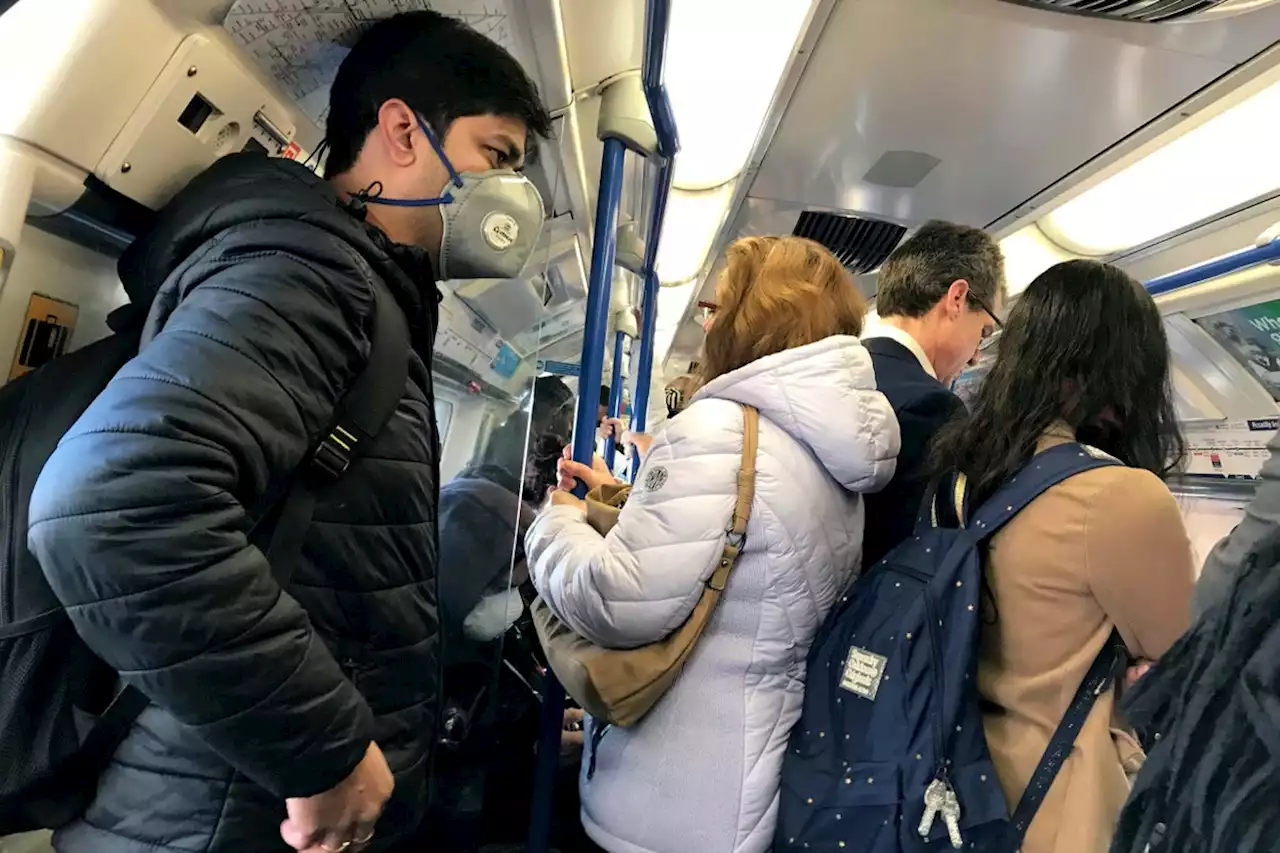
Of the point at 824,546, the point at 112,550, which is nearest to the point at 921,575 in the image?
the point at 824,546

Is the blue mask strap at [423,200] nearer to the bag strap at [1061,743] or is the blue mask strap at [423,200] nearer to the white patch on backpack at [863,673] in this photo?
the white patch on backpack at [863,673]

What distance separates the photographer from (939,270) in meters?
2.10

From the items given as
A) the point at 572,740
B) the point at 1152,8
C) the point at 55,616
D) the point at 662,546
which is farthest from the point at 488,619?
the point at 1152,8

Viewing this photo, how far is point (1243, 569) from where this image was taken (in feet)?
1.62

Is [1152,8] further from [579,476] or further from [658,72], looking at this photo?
[579,476]

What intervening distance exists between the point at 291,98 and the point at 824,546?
139cm

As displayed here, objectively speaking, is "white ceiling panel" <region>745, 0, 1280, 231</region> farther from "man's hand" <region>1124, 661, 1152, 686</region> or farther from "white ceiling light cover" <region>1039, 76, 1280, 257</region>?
"man's hand" <region>1124, 661, 1152, 686</region>

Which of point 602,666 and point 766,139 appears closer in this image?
point 602,666

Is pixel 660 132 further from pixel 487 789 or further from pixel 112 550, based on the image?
pixel 487 789

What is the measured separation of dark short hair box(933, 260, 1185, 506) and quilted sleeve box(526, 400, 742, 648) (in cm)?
46

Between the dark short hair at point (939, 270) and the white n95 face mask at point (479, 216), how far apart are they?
1.13 meters

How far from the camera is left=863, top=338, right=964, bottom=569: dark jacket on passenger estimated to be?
161cm

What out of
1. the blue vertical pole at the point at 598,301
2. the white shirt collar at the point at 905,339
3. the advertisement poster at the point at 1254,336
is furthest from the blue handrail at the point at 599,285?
the advertisement poster at the point at 1254,336

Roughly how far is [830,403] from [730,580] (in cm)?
36
